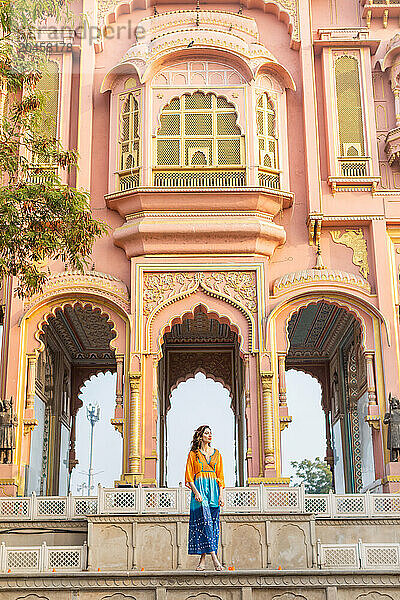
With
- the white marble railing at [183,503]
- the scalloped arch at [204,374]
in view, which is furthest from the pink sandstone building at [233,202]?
the scalloped arch at [204,374]

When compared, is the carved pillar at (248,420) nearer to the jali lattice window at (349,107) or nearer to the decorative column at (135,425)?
the decorative column at (135,425)

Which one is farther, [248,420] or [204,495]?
[248,420]

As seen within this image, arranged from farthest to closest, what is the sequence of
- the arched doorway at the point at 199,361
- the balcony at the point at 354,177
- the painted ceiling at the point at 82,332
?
the arched doorway at the point at 199,361
the painted ceiling at the point at 82,332
the balcony at the point at 354,177

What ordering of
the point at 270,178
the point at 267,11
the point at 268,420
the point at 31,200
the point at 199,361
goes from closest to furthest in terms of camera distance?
the point at 31,200, the point at 268,420, the point at 270,178, the point at 267,11, the point at 199,361

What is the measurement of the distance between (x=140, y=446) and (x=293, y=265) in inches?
172

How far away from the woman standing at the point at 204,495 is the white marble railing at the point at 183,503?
2.61 meters

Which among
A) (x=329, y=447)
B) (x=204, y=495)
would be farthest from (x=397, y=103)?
(x=204, y=495)

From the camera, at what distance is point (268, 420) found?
45.6 ft

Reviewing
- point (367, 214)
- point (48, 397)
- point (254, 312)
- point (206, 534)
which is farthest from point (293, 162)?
point (206, 534)

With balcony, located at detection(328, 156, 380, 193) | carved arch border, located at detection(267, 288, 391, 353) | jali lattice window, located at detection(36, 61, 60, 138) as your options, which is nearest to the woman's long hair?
carved arch border, located at detection(267, 288, 391, 353)

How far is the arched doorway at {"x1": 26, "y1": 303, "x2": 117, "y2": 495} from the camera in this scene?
1659 centimetres

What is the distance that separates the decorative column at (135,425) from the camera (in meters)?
13.7

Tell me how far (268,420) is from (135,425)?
227 centimetres

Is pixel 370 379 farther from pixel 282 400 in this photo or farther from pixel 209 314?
pixel 209 314
